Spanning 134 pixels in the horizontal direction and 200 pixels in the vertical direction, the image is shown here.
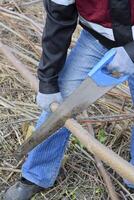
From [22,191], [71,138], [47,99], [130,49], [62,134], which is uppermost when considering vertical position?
[130,49]

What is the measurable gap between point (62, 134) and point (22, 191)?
0.39 meters

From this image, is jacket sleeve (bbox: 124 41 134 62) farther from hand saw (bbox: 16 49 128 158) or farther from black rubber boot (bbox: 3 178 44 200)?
black rubber boot (bbox: 3 178 44 200)

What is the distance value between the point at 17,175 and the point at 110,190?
541 millimetres

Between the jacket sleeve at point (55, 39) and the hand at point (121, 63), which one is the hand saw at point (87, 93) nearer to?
the hand at point (121, 63)

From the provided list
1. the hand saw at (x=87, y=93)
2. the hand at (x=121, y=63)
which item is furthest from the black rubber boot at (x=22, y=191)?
the hand at (x=121, y=63)

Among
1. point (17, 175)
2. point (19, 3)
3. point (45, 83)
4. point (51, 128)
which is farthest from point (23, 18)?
point (51, 128)

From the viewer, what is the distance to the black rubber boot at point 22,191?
8.49ft

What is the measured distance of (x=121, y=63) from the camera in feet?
5.95

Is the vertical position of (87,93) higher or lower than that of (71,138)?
higher

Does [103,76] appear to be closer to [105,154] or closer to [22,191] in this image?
[105,154]

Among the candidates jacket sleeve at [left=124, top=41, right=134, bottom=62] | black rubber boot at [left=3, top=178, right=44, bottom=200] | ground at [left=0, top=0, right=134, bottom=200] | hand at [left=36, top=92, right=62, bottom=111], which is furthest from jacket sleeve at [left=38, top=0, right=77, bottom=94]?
black rubber boot at [left=3, top=178, right=44, bottom=200]

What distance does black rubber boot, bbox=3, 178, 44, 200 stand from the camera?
2588 millimetres

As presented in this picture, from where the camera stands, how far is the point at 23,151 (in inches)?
83.7

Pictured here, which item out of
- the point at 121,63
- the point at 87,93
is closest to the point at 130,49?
the point at 121,63
